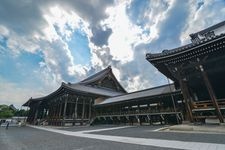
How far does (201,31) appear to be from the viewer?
564 inches

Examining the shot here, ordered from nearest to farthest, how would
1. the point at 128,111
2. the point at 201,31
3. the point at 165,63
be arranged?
the point at 165,63
the point at 201,31
the point at 128,111

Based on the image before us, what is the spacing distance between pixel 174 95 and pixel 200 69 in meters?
6.11

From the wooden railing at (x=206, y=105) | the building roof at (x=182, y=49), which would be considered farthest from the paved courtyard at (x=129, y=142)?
the building roof at (x=182, y=49)

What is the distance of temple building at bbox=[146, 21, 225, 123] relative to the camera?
9117 millimetres

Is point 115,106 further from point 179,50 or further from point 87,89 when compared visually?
point 179,50

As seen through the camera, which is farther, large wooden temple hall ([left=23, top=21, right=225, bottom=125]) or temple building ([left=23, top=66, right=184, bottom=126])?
temple building ([left=23, top=66, right=184, bottom=126])

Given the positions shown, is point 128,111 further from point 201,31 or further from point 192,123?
point 201,31

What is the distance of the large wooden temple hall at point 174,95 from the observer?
957 centimetres

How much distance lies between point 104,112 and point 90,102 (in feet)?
10.0

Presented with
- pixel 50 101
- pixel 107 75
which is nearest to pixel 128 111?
pixel 107 75

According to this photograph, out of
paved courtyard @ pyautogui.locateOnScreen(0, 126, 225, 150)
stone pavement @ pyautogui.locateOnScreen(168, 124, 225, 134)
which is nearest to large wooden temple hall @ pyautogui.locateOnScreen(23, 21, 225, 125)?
stone pavement @ pyautogui.locateOnScreen(168, 124, 225, 134)

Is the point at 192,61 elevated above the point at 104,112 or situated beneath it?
elevated above

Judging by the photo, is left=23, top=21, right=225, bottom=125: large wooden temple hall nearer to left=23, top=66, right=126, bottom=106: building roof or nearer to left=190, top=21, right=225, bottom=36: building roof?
left=190, top=21, right=225, bottom=36: building roof

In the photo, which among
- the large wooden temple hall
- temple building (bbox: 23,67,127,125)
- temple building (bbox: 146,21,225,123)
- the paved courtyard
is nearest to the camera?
the paved courtyard
